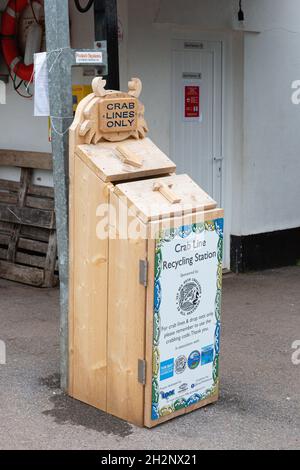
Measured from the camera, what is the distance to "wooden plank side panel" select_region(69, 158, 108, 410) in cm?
512

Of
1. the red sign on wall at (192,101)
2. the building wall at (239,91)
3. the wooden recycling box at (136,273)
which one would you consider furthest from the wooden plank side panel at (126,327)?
the red sign on wall at (192,101)

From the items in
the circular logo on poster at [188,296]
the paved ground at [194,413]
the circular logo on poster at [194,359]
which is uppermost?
the circular logo on poster at [188,296]

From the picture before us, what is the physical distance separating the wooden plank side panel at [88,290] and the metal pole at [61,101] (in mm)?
131

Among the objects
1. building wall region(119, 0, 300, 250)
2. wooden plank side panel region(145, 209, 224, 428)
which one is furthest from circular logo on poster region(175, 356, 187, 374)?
building wall region(119, 0, 300, 250)

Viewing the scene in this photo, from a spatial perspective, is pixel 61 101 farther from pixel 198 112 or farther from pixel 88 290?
pixel 198 112

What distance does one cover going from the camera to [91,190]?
5.09 m

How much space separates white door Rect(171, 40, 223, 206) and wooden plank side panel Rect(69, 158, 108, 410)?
3514 mm

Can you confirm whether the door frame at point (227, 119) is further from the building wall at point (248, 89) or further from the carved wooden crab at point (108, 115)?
the carved wooden crab at point (108, 115)

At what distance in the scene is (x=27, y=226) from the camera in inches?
345

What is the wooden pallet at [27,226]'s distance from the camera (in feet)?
27.8

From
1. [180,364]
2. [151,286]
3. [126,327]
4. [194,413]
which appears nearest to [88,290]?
[126,327]

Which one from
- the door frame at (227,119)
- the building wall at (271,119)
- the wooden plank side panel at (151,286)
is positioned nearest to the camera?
the wooden plank side panel at (151,286)

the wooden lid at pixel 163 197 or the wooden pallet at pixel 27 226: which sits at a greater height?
the wooden lid at pixel 163 197

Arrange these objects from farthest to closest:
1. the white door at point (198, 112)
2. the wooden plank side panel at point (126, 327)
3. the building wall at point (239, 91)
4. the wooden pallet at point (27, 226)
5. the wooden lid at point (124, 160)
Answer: the white door at point (198, 112)
the wooden pallet at point (27, 226)
the building wall at point (239, 91)
the wooden lid at point (124, 160)
the wooden plank side panel at point (126, 327)
